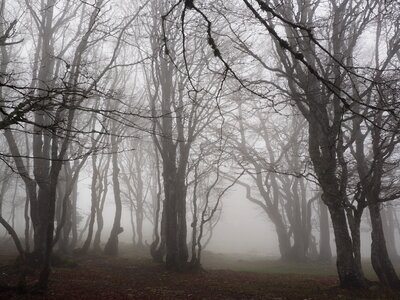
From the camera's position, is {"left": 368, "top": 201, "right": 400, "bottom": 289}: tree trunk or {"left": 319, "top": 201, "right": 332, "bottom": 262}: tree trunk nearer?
{"left": 368, "top": 201, "right": 400, "bottom": 289}: tree trunk

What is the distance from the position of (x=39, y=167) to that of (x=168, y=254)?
5.77 meters

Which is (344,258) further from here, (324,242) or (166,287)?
(324,242)

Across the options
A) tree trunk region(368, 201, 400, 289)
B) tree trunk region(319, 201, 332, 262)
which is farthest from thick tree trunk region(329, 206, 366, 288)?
tree trunk region(319, 201, 332, 262)

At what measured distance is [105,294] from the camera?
26.9ft

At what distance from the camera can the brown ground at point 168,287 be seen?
8156mm

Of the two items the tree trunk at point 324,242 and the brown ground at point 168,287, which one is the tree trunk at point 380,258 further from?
the tree trunk at point 324,242

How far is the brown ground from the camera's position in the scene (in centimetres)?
816

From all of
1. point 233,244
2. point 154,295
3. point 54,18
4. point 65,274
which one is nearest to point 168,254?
point 65,274

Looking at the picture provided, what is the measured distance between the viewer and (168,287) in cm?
967

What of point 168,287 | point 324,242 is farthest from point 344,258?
point 324,242

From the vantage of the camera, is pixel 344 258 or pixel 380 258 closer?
pixel 344 258

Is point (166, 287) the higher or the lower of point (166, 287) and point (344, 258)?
the lower

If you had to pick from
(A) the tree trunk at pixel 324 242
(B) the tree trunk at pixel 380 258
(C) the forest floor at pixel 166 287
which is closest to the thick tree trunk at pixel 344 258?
(C) the forest floor at pixel 166 287

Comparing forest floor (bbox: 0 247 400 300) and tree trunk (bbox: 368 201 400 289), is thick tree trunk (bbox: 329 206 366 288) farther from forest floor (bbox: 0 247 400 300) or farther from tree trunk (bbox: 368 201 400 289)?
tree trunk (bbox: 368 201 400 289)
